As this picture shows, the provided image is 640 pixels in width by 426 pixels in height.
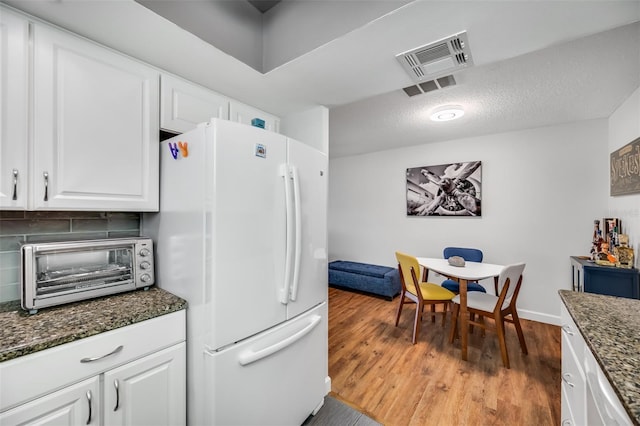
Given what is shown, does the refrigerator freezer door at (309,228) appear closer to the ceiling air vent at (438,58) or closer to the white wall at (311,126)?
the white wall at (311,126)

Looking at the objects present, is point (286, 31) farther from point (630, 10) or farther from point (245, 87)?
point (630, 10)

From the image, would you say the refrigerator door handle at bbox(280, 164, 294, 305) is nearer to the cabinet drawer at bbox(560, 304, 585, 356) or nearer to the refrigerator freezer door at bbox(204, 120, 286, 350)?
the refrigerator freezer door at bbox(204, 120, 286, 350)

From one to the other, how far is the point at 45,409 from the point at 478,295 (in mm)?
3147

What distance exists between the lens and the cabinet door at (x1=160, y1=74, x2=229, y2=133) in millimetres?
1541

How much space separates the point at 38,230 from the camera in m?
1.37

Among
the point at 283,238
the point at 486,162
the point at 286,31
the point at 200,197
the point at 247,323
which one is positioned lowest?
the point at 247,323

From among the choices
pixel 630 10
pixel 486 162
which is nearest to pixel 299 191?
pixel 630 10

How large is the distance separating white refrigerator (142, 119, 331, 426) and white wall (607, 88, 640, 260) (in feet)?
9.13

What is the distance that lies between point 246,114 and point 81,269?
4.62 ft

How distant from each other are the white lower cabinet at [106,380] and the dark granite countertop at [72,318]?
0.10 feet

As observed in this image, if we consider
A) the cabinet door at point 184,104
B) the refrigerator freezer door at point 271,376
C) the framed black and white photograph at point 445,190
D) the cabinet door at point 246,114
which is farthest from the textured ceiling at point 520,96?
the refrigerator freezer door at point 271,376

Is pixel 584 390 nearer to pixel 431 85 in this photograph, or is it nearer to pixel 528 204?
pixel 431 85

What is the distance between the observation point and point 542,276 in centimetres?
315

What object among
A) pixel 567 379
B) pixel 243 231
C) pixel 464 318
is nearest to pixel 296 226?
pixel 243 231
